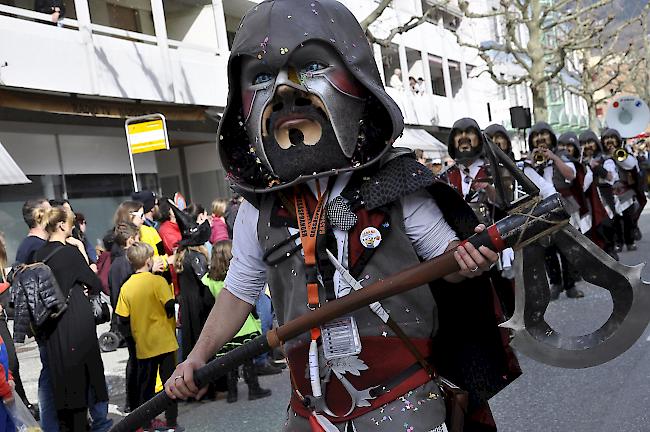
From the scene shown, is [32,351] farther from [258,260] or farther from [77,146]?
[258,260]

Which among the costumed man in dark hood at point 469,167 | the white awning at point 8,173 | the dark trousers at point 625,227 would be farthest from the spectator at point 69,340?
the dark trousers at point 625,227

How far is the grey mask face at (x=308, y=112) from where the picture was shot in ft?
7.91

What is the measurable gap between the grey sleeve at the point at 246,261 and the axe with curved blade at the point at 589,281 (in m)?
0.79

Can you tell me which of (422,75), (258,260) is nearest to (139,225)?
(258,260)

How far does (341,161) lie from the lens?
2.44 meters

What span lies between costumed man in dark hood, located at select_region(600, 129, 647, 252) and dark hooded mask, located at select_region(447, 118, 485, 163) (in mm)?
6072

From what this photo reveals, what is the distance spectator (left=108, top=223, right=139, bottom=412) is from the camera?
5.95 m

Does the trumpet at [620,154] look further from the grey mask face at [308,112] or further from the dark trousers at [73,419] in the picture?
the grey mask face at [308,112]

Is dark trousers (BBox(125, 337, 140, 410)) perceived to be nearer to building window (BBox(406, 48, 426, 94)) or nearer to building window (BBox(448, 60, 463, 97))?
building window (BBox(406, 48, 426, 94))

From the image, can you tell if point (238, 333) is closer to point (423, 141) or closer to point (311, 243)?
point (311, 243)

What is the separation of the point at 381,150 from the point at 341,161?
0.14 m

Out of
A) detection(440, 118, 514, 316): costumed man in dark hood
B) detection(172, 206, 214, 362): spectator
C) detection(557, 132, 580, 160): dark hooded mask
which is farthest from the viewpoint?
detection(557, 132, 580, 160): dark hooded mask

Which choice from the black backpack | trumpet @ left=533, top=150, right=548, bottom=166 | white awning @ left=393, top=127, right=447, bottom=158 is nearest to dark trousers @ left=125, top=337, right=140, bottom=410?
the black backpack

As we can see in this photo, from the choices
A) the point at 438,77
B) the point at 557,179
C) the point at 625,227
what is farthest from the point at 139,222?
the point at 438,77
